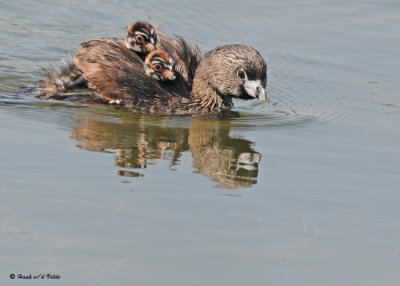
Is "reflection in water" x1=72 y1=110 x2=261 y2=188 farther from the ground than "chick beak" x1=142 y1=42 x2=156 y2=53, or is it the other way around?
"chick beak" x1=142 y1=42 x2=156 y2=53

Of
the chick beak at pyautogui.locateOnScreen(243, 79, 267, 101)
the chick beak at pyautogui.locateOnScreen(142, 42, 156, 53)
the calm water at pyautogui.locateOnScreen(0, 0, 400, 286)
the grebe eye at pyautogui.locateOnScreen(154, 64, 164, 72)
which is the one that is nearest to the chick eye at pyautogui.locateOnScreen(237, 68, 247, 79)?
the chick beak at pyautogui.locateOnScreen(243, 79, 267, 101)

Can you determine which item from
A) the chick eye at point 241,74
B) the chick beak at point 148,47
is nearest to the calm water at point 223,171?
the chick eye at point 241,74

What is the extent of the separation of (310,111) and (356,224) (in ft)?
13.8

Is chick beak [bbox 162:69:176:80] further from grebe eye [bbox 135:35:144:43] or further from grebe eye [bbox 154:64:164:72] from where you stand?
grebe eye [bbox 135:35:144:43]

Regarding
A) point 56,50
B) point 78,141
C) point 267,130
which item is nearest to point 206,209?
point 78,141

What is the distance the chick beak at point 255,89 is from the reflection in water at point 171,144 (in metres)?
0.42

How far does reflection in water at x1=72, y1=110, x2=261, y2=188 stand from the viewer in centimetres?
945

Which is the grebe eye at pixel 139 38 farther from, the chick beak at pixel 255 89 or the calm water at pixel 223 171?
the chick beak at pixel 255 89

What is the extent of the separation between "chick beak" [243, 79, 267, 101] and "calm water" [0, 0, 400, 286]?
0.29 meters

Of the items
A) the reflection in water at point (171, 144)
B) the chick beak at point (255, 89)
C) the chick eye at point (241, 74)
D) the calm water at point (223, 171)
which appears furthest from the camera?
the chick eye at point (241, 74)

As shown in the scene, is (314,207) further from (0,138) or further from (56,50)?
(56,50)

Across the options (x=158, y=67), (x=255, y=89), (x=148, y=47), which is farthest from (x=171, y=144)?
(x=148, y=47)

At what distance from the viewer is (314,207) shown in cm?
843

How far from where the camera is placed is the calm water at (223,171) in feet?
23.4
